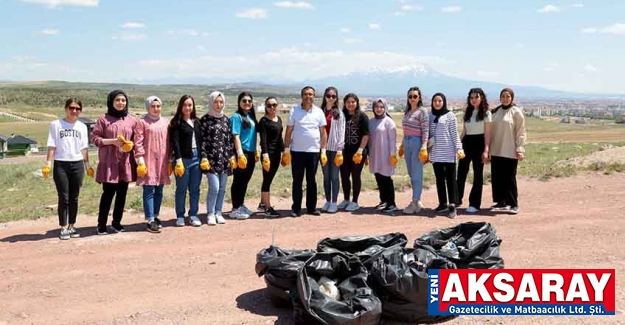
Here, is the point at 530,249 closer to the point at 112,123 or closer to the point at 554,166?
the point at 112,123

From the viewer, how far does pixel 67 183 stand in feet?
22.5

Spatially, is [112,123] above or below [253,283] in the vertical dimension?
above

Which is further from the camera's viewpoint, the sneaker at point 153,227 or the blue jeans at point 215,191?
the blue jeans at point 215,191

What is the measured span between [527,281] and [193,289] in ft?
9.82

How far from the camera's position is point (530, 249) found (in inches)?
245

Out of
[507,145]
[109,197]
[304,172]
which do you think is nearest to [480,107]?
[507,145]

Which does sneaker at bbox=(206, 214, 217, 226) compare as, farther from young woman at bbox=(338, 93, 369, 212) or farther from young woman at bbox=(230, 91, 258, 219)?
young woman at bbox=(338, 93, 369, 212)

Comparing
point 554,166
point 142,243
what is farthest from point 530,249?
point 554,166

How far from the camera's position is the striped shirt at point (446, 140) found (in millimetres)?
8047

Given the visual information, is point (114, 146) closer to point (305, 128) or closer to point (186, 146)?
point (186, 146)

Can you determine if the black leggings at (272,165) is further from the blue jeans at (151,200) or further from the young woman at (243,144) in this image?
the blue jeans at (151,200)

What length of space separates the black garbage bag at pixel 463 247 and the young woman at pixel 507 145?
323 cm

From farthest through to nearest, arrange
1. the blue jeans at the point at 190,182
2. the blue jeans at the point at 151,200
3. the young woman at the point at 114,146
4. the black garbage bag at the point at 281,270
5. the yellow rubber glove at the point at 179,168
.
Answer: the blue jeans at the point at 190,182 → the blue jeans at the point at 151,200 → the yellow rubber glove at the point at 179,168 → the young woman at the point at 114,146 → the black garbage bag at the point at 281,270

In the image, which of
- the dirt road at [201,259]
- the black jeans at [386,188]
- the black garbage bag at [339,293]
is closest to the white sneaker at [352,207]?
the dirt road at [201,259]
